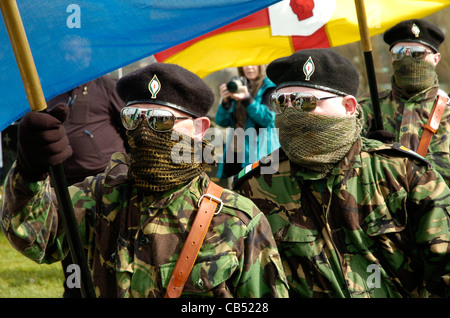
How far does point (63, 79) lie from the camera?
3.21 meters

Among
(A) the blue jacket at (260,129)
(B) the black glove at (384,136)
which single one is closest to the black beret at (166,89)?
(B) the black glove at (384,136)

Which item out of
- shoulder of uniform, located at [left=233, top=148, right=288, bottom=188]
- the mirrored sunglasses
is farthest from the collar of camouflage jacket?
the mirrored sunglasses

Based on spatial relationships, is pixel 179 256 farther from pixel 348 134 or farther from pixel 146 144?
pixel 348 134

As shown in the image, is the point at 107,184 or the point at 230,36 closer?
the point at 107,184

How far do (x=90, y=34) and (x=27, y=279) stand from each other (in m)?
4.59

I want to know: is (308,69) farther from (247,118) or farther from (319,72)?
(247,118)

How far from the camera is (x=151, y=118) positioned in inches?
117

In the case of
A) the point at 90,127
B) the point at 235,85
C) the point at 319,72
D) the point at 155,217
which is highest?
the point at 319,72

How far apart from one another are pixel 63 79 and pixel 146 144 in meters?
0.59

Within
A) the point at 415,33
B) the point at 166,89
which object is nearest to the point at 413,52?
the point at 415,33

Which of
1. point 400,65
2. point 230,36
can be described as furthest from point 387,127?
point 230,36

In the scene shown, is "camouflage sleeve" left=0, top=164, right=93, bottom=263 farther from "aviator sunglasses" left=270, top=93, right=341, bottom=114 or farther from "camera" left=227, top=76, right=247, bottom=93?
"camera" left=227, top=76, right=247, bottom=93
